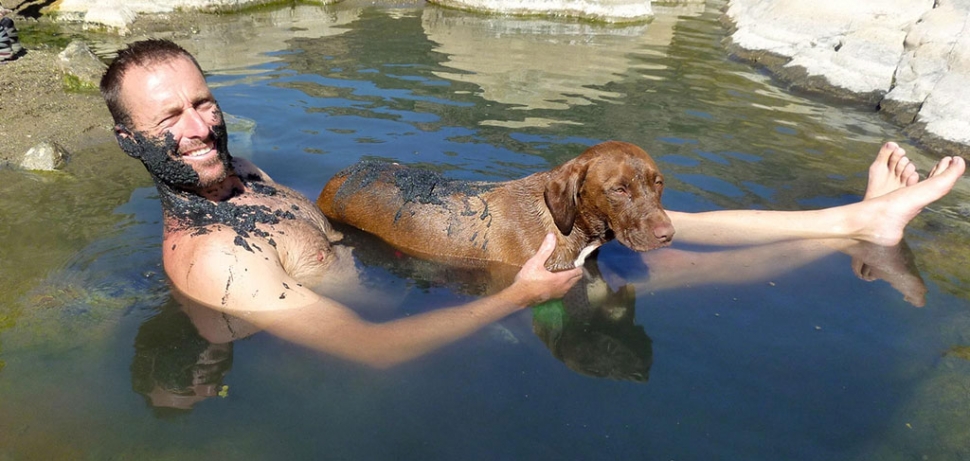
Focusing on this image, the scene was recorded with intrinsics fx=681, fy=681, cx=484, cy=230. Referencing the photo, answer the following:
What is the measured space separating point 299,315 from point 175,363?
88 centimetres

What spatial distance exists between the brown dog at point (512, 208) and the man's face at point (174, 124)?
5.44 ft

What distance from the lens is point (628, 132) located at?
9594 mm

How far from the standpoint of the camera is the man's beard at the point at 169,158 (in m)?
4.64

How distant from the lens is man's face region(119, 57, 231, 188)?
14.9 ft

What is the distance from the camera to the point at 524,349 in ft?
15.5

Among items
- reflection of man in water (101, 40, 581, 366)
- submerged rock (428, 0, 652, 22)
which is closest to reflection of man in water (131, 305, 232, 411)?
reflection of man in water (101, 40, 581, 366)

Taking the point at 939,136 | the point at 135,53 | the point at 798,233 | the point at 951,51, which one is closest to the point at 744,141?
the point at 939,136

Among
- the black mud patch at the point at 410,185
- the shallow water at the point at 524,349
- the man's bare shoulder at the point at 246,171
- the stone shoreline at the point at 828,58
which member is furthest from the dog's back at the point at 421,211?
the stone shoreline at the point at 828,58

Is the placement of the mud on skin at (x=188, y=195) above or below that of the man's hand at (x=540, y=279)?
above

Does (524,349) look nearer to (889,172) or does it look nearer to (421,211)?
(421,211)

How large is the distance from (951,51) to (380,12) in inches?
520

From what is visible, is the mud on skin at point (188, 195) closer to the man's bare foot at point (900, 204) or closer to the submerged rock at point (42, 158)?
the submerged rock at point (42, 158)

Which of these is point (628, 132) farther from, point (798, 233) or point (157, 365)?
point (157, 365)

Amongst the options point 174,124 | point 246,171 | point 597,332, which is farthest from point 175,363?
point 597,332
